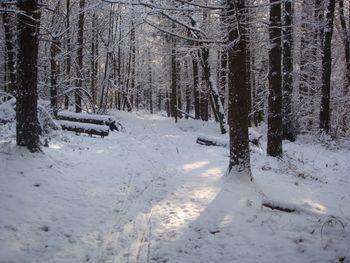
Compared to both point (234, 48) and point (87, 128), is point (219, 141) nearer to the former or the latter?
point (87, 128)

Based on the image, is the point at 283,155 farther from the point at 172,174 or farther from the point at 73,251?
the point at 73,251

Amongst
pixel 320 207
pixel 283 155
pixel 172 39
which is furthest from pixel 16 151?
pixel 172 39

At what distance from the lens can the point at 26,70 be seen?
29.0 feet

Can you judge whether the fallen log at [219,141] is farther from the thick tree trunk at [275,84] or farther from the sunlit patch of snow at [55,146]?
the sunlit patch of snow at [55,146]

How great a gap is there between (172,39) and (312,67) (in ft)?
32.4

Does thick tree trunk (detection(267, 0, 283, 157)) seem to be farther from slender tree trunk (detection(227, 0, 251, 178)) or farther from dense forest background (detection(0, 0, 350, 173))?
slender tree trunk (detection(227, 0, 251, 178))

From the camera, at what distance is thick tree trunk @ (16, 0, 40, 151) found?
883 centimetres

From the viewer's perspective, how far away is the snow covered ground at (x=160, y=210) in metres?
5.32

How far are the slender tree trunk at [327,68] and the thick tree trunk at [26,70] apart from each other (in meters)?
14.0

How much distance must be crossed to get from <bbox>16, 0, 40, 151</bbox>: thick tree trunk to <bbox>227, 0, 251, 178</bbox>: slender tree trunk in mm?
4944

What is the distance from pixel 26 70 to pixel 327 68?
14.4 meters

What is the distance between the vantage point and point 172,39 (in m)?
25.7

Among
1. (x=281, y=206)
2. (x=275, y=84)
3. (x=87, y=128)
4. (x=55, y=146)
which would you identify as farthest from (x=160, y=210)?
(x=87, y=128)

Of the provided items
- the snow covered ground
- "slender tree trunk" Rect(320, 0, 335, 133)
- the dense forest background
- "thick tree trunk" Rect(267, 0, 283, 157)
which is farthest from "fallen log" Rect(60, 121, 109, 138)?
"slender tree trunk" Rect(320, 0, 335, 133)
